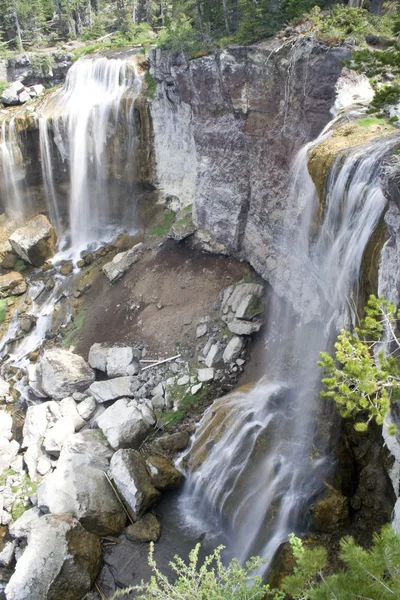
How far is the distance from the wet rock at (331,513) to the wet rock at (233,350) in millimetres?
7217

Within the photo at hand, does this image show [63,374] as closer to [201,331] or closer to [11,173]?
[201,331]

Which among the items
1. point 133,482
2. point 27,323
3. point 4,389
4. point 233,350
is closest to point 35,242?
point 27,323

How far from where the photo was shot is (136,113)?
23.8 m

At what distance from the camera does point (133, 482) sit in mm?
13445

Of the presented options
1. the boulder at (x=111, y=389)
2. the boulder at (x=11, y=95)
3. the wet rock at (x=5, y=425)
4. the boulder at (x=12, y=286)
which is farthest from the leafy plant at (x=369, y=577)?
the boulder at (x=11, y=95)

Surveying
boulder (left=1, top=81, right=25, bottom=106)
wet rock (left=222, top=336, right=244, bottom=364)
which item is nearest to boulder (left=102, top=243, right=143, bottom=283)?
wet rock (left=222, top=336, right=244, bottom=364)

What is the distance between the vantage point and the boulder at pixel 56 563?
37.3ft

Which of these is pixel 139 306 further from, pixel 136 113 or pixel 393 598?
pixel 393 598

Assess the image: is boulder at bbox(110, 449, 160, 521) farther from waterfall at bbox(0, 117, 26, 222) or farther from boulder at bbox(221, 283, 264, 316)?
waterfall at bbox(0, 117, 26, 222)

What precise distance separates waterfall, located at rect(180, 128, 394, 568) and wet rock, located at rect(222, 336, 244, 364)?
4.71 ft

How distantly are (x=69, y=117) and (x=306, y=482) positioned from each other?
73.4ft

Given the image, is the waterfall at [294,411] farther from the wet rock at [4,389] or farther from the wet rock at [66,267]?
the wet rock at [66,267]

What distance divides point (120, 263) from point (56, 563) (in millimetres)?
14245

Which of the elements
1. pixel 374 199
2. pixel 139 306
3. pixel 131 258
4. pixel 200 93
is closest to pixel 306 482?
pixel 374 199
